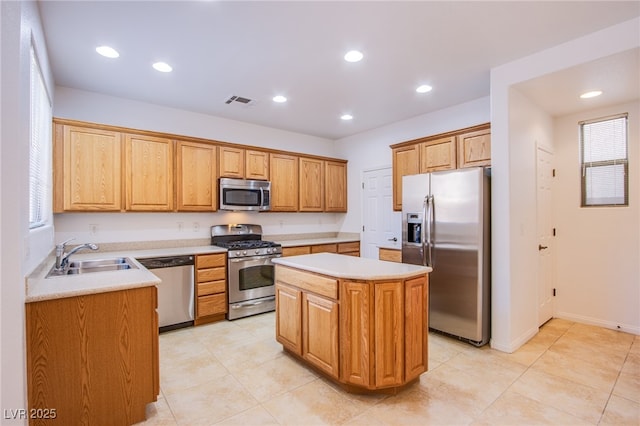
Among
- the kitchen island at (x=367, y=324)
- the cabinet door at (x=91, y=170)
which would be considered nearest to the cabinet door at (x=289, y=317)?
the kitchen island at (x=367, y=324)

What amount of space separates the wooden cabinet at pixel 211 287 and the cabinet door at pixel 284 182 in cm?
129

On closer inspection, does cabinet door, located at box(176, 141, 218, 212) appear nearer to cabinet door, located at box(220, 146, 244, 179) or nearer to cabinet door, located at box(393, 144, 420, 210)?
cabinet door, located at box(220, 146, 244, 179)

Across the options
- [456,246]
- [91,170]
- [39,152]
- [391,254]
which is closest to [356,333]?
[456,246]

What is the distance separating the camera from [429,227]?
3451 millimetres

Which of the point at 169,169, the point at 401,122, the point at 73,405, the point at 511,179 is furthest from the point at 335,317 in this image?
the point at 401,122

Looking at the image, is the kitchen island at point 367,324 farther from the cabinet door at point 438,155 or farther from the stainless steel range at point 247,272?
the cabinet door at point 438,155

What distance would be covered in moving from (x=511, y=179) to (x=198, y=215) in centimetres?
387

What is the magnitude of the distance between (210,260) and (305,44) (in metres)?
2.66

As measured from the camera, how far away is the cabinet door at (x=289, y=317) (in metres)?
2.70

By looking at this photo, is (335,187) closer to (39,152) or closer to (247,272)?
(247,272)

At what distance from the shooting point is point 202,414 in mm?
2088

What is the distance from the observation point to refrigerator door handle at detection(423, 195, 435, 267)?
11.3 feet

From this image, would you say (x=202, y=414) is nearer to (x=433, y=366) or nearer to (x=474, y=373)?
(x=433, y=366)

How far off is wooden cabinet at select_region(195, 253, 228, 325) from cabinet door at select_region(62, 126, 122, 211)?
1.17m
